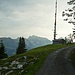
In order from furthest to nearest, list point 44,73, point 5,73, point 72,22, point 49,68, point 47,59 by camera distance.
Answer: point 72,22, point 47,59, point 5,73, point 49,68, point 44,73

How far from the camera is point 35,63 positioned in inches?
1468

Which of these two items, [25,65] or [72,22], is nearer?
[25,65]

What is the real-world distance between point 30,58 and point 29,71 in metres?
9.00

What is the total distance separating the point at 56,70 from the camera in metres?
A: 31.6

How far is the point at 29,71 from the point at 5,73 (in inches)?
169

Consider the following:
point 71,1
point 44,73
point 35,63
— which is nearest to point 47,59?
point 35,63

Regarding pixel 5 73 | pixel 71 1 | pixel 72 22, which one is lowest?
pixel 5 73

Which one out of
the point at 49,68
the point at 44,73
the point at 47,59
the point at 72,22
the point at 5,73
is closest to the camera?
the point at 44,73

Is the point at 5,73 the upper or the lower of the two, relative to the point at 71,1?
lower

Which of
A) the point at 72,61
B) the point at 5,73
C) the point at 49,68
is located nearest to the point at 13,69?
the point at 5,73

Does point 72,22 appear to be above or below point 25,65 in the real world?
above

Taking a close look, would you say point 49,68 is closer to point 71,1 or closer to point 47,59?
point 47,59

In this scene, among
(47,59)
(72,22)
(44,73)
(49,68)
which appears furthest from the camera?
(72,22)

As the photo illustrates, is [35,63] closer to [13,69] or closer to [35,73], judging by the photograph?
[13,69]
